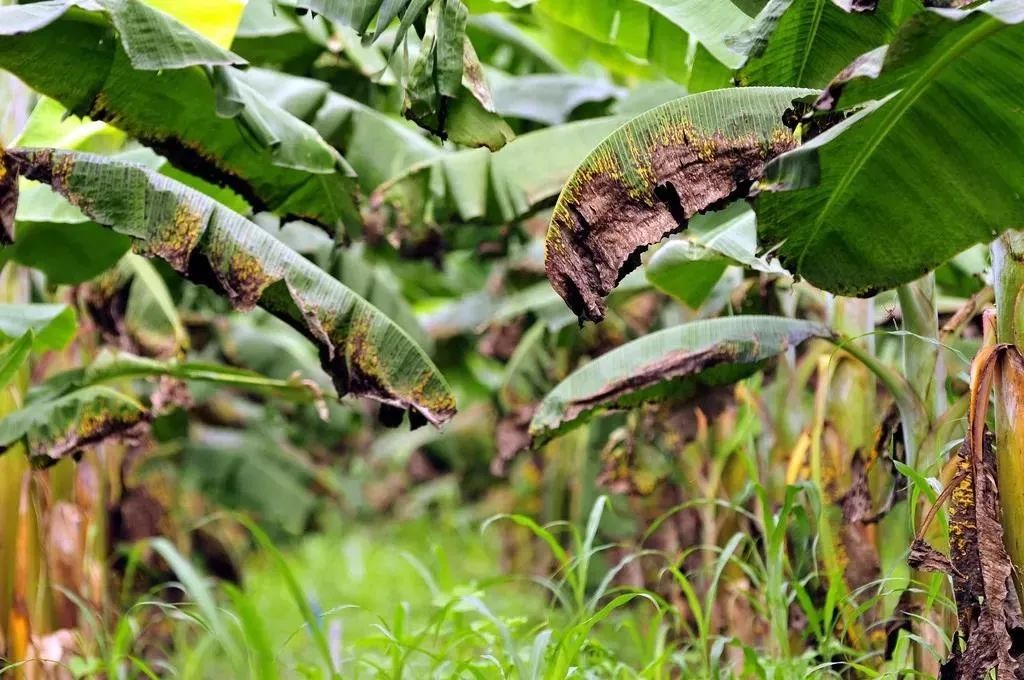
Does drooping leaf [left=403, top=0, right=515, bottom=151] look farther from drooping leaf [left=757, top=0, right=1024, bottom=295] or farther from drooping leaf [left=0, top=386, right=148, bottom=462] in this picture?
drooping leaf [left=0, top=386, right=148, bottom=462]

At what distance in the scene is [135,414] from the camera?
268 centimetres

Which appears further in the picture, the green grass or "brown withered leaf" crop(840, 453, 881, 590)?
"brown withered leaf" crop(840, 453, 881, 590)

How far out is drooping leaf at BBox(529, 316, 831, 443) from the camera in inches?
96.8

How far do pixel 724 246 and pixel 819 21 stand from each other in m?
0.52

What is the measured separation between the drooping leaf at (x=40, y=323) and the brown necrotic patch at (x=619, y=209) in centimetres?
143

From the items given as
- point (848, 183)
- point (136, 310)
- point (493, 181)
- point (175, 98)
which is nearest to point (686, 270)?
point (848, 183)

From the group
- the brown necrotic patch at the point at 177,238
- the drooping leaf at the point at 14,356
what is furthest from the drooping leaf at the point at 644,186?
the drooping leaf at the point at 14,356

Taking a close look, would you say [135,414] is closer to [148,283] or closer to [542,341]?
[148,283]

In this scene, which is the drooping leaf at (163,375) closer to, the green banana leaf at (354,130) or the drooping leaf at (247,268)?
the drooping leaf at (247,268)

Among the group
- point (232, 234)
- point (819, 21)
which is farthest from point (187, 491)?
point (819, 21)

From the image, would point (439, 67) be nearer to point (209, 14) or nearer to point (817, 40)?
point (817, 40)

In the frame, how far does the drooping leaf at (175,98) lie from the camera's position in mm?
2100

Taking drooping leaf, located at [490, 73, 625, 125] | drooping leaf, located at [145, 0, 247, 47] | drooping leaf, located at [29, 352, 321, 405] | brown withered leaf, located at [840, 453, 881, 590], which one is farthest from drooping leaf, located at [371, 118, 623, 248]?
brown withered leaf, located at [840, 453, 881, 590]

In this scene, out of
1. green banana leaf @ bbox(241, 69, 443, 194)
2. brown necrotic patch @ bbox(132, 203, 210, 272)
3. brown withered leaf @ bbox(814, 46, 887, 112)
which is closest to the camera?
brown withered leaf @ bbox(814, 46, 887, 112)
